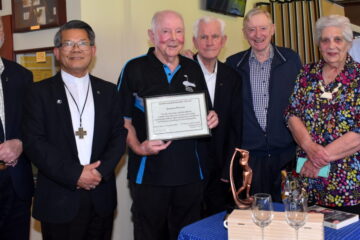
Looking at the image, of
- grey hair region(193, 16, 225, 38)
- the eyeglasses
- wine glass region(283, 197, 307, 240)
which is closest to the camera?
wine glass region(283, 197, 307, 240)

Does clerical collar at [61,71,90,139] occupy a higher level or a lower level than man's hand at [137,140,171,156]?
higher

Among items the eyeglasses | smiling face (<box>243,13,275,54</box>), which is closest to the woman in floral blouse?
smiling face (<box>243,13,275,54</box>)

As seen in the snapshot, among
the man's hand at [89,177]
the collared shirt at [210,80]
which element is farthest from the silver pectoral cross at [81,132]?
the collared shirt at [210,80]

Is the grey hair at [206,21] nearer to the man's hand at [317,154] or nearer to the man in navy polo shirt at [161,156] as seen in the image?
the man in navy polo shirt at [161,156]

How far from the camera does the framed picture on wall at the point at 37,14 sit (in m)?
3.35

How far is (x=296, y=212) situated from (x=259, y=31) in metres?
1.72

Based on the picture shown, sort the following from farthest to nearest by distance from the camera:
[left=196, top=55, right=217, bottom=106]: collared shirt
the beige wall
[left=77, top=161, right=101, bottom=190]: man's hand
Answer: the beige wall, [left=196, top=55, right=217, bottom=106]: collared shirt, [left=77, top=161, right=101, bottom=190]: man's hand

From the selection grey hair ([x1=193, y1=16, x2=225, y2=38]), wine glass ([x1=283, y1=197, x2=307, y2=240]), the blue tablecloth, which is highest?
grey hair ([x1=193, y1=16, x2=225, y2=38])

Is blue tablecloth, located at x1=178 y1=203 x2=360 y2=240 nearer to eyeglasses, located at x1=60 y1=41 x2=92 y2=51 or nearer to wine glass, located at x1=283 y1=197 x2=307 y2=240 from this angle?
wine glass, located at x1=283 y1=197 x2=307 y2=240

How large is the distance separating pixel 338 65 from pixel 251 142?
830mm

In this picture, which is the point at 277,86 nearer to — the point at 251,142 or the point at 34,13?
the point at 251,142

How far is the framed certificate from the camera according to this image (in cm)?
253

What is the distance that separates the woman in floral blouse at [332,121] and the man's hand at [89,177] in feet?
4.23

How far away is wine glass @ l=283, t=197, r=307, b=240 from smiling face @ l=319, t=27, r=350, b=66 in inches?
46.9
